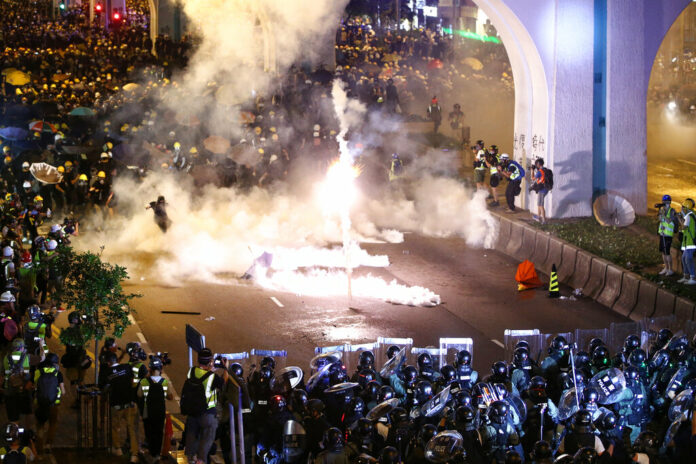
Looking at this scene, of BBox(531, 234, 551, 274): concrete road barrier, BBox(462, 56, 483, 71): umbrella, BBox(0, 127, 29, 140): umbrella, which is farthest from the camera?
BBox(462, 56, 483, 71): umbrella

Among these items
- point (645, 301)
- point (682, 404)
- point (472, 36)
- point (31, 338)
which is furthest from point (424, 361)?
point (472, 36)

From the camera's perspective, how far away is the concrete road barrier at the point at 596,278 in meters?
17.2

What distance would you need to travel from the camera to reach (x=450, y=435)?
8062 mm

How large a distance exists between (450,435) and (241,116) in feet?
64.3

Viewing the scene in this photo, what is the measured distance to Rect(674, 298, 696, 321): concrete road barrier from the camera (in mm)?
14680

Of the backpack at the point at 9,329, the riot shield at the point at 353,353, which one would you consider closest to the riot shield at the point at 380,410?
the riot shield at the point at 353,353

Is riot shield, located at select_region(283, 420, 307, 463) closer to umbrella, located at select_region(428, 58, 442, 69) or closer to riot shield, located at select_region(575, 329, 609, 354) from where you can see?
riot shield, located at select_region(575, 329, 609, 354)

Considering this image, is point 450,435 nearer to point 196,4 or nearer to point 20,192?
point 20,192

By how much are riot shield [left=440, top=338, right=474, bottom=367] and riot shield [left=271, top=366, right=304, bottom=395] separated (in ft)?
7.60

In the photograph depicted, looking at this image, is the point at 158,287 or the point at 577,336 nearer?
the point at 577,336

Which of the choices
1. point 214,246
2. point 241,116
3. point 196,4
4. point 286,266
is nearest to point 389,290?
point 286,266

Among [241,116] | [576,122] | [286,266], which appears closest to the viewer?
[286,266]

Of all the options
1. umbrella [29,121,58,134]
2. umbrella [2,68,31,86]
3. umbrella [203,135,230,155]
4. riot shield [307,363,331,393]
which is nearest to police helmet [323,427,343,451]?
riot shield [307,363,331,393]

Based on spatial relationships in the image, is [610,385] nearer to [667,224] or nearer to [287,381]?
[287,381]
